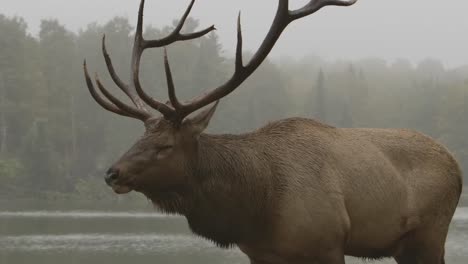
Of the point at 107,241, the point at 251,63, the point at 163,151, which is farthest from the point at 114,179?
the point at 107,241

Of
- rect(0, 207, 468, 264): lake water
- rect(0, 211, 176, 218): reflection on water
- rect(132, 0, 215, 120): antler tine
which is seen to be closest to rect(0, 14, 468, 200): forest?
rect(0, 211, 176, 218): reflection on water

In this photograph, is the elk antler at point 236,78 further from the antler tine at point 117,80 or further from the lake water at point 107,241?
the lake water at point 107,241

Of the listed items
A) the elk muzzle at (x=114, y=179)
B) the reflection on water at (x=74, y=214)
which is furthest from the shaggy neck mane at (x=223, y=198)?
the reflection on water at (x=74, y=214)

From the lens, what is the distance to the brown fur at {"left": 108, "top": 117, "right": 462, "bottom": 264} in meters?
5.78

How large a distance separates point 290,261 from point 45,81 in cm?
5536

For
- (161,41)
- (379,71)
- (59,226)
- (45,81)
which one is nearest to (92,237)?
(59,226)

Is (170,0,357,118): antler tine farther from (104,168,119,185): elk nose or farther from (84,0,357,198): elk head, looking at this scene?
(104,168,119,185): elk nose

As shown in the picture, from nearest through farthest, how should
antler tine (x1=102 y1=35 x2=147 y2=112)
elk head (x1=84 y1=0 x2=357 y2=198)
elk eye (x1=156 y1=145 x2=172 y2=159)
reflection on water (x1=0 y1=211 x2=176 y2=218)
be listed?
elk head (x1=84 y1=0 x2=357 y2=198) < elk eye (x1=156 y1=145 x2=172 y2=159) < antler tine (x1=102 y1=35 x2=147 y2=112) < reflection on water (x1=0 y1=211 x2=176 y2=218)

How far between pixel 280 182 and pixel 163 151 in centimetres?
90

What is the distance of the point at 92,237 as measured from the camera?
27.1 metres

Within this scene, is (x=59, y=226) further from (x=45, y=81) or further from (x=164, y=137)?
(x=45, y=81)

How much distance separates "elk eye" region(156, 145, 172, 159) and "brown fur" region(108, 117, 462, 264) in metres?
0.03

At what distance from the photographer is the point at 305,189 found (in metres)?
5.91

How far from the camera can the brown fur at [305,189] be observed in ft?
19.0
